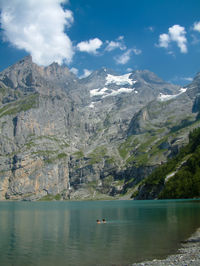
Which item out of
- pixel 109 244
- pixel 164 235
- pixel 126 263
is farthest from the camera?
pixel 164 235

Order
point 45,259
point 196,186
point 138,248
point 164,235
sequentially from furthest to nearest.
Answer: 1. point 196,186
2. point 164,235
3. point 138,248
4. point 45,259

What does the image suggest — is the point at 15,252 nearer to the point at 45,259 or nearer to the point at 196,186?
the point at 45,259

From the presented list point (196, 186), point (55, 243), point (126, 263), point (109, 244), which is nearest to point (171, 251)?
point (126, 263)

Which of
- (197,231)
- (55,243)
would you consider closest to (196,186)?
(197,231)

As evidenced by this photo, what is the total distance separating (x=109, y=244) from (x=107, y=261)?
12.3 m

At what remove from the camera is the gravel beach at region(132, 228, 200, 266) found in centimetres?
3176

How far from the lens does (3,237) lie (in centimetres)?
6019

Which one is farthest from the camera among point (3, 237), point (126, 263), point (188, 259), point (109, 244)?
point (3, 237)

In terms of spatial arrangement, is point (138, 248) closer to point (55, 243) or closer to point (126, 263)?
point (126, 263)

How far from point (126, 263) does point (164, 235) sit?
804 inches

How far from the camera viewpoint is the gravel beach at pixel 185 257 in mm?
31758

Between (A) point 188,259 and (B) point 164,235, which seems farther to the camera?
(B) point 164,235

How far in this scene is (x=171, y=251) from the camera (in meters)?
40.8

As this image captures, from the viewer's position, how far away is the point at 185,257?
34500 millimetres
